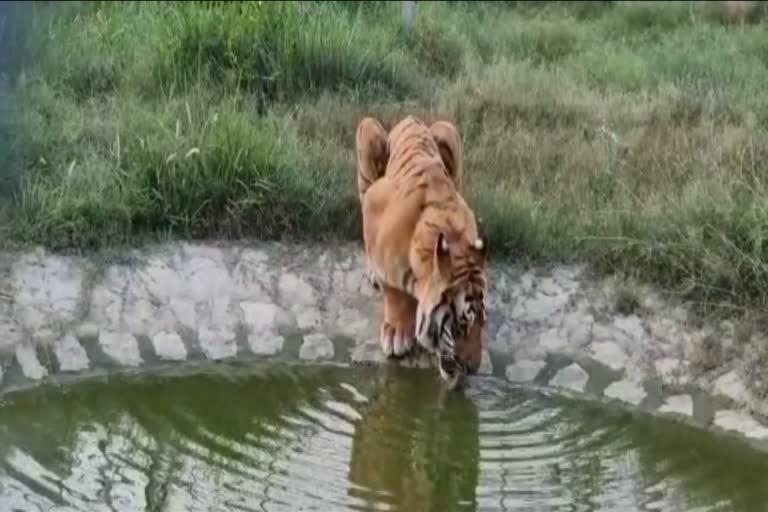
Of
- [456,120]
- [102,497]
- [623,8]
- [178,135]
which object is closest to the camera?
[102,497]

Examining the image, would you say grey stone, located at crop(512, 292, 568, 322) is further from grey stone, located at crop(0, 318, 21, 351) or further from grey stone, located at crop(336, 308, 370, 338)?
grey stone, located at crop(0, 318, 21, 351)

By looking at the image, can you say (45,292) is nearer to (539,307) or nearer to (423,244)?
(423,244)

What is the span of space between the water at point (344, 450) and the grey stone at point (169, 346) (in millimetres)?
182

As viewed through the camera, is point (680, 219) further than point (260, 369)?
Yes

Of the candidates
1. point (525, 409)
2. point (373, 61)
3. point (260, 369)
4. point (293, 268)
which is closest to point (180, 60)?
point (373, 61)

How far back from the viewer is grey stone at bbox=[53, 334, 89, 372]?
246 inches

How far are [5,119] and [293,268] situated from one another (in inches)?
67.7

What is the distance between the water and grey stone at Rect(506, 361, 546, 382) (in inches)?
4.0

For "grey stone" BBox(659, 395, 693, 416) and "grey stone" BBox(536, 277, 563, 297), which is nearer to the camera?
"grey stone" BBox(659, 395, 693, 416)

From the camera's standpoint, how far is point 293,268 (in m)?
7.03

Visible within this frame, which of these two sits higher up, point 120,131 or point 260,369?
point 120,131

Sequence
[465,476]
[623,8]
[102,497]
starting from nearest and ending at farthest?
1. [102,497]
2. [465,476]
3. [623,8]

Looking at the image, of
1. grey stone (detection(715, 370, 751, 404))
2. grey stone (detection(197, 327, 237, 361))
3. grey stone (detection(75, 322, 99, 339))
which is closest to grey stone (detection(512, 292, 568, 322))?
grey stone (detection(715, 370, 751, 404))

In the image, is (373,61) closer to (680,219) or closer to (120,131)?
(120,131)
